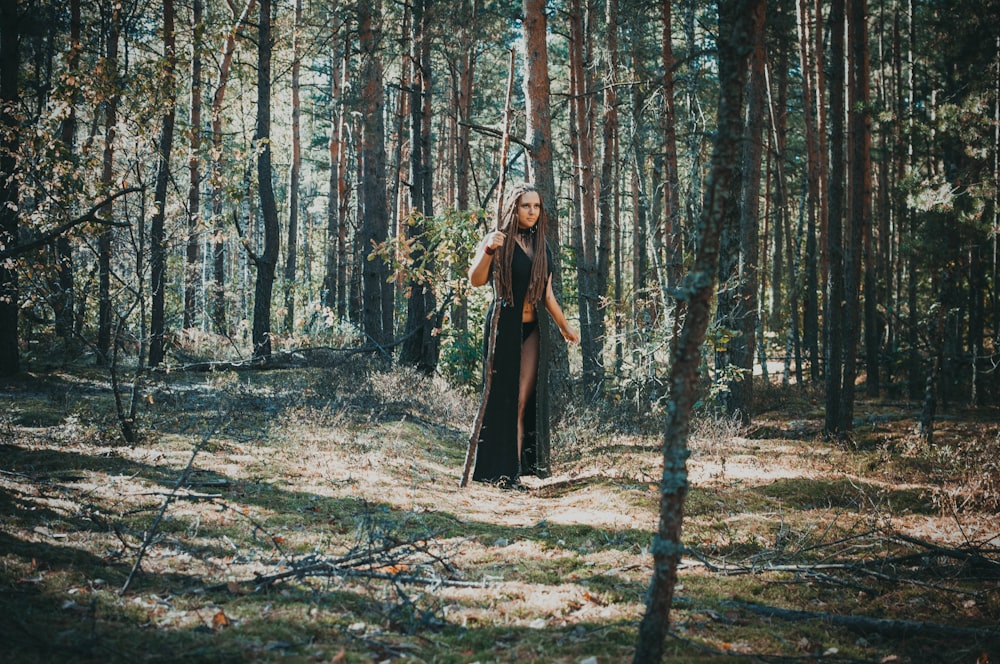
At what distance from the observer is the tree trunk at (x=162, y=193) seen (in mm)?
7512

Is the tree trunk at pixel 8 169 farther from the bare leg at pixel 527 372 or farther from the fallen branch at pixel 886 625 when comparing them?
the fallen branch at pixel 886 625

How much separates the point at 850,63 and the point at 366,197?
31.2 feet

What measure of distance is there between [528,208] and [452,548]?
11.8ft

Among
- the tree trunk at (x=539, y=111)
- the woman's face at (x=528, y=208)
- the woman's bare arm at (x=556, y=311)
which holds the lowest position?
the woman's bare arm at (x=556, y=311)

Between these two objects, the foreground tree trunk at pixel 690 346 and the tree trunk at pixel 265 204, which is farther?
the tree trunk at pixel 265 204

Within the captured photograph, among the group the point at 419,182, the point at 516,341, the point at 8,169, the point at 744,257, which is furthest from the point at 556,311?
the point at 8,169

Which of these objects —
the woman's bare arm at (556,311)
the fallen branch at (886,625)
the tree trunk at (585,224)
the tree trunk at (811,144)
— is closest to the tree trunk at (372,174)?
the tree trunk at (585,224)

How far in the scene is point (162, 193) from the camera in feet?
38.3

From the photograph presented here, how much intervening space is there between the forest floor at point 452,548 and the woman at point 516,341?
355mm

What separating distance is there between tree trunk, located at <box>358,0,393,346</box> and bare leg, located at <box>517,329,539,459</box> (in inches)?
273

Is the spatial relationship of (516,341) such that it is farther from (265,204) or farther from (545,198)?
(265,204)

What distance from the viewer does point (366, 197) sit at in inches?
550

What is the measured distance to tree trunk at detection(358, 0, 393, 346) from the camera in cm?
1332

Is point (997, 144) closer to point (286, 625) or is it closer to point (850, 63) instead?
point (850, 63)
